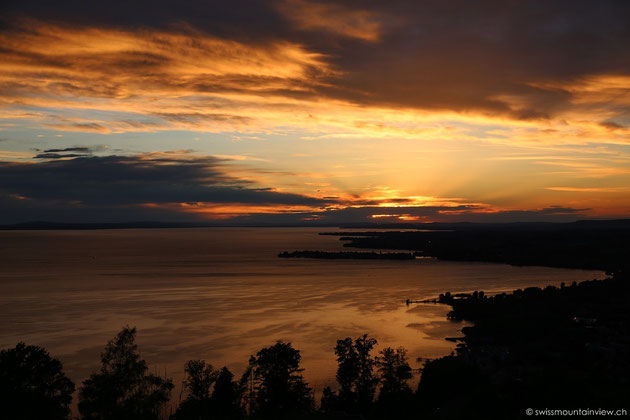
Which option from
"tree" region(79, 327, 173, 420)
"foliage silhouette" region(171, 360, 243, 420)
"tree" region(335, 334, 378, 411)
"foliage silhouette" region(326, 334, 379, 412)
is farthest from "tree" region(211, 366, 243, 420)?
"tree" region(335, 334, 378, 411)

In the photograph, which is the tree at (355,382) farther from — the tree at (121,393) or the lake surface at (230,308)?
the tree at (121,393)

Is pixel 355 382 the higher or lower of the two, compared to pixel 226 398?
lower

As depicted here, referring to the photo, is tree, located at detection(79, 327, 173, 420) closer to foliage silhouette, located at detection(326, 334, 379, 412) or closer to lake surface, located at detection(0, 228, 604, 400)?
lake surface, located at detection(0, 228, 604, 400)

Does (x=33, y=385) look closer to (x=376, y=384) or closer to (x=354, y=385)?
(x=354, y=385)

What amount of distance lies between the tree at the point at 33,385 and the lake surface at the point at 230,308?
25.4ft

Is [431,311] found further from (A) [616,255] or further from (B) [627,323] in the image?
(A) [616,255]

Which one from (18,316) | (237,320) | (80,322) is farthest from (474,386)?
(18,316)

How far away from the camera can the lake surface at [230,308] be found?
35.7 meters

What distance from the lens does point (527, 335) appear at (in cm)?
3725

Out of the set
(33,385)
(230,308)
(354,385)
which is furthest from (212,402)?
(230,308)

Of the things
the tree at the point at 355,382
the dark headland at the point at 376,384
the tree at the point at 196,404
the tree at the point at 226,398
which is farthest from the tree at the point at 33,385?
the tree at the point at 355,382

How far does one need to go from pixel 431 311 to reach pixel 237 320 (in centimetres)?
1841

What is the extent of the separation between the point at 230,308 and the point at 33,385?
3145 cm

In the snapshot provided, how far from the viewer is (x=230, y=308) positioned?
51594 mm
